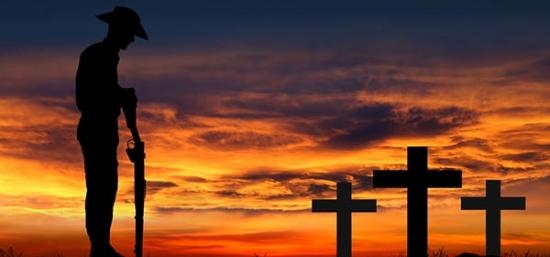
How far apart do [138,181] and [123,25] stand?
7.03ft

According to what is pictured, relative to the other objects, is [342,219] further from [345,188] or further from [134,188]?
[134,188]

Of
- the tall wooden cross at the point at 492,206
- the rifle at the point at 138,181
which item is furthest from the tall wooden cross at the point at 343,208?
the rifle at the point at 138,181

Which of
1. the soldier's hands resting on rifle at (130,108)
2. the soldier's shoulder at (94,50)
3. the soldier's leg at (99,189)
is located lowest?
the soldier's leg at (99,189)

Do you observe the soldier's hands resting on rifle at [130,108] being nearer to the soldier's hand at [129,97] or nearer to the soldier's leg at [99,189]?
the soldier's hand at [129,97]

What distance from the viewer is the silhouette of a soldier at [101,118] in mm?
13594

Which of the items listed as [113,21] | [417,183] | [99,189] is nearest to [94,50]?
[113,21]

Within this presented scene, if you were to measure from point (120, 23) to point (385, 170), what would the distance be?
690 centimetres

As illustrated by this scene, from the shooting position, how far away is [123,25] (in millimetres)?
13656

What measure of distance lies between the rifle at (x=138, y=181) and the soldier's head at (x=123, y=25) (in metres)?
1.42

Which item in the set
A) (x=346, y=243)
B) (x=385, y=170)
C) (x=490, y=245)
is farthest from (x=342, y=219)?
(x=385, y=170)

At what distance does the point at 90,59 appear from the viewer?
13680 mm

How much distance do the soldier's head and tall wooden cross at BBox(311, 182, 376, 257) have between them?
11.0 metres

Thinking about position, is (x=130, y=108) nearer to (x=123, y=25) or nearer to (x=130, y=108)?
(x=130, y=108)

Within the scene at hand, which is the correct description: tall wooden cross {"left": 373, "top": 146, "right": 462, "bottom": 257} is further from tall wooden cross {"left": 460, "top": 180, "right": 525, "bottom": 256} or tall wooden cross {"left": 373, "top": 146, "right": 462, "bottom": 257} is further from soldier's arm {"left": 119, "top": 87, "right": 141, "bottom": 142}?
soldier's arm {"left": 119, "top": 87, "right": 141, "bottom": 142}
